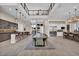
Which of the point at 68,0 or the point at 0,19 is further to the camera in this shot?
the point at 0,19

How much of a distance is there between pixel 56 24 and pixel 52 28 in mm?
1015

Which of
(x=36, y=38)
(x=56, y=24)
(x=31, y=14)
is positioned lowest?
(x=36, y=38)

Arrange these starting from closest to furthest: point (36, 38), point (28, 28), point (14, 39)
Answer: point (36, 38) < point (14, 39) < point (28, 28)

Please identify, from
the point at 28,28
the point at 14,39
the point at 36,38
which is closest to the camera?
the point at 36,38

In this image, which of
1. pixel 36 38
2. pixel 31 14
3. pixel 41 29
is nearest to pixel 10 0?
pixel 36 38

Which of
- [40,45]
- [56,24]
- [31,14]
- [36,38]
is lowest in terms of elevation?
[40,45]

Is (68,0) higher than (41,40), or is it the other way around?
(68,0)

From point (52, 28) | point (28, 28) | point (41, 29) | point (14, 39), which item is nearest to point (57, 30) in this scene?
point (52, 28)

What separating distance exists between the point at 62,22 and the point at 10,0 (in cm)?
1572

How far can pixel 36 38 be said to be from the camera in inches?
326

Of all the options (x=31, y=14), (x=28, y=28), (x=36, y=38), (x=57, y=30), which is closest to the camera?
(x=36, y=38)

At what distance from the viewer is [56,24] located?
1950 cm

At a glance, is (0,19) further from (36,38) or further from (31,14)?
(31,14)

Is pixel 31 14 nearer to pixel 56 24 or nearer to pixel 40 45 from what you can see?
pixel 56 24
